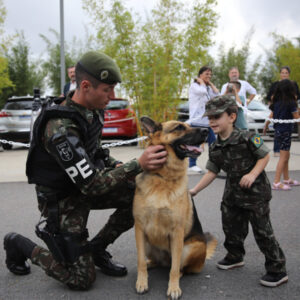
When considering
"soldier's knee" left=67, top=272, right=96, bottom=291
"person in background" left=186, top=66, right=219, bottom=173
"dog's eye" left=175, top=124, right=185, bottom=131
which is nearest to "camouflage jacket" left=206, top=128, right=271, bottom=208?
"dog's eye" left=175, top=124, right=185, bottom=131

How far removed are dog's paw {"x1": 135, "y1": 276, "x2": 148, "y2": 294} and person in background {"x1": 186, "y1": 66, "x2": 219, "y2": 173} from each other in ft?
14.7

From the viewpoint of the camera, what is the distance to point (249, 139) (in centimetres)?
273

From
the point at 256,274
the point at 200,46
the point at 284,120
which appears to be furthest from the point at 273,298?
the point at 200,46

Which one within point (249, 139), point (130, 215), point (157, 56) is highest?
point (157, 56)

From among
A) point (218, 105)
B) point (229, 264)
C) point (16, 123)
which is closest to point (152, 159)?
point (218, 105)

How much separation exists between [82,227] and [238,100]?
498cm

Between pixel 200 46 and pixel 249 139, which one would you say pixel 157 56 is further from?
pixel 249 139

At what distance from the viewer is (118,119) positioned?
38.2 ft

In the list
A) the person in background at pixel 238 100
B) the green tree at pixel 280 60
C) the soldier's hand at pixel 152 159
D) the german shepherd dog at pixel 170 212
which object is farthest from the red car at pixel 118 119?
the green tree at pixel 280 60

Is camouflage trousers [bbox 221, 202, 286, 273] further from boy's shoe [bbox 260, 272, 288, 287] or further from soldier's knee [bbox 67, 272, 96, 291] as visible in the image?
soldier's knee [bbox 67, 272, 96, 291]

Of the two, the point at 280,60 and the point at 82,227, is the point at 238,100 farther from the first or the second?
the point at 280,60

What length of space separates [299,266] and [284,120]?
3.37 meters

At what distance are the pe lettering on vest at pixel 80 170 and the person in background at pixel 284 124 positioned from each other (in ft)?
13.4

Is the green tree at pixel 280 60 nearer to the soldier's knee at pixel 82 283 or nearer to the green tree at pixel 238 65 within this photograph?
the green tree at pixel 238 65
